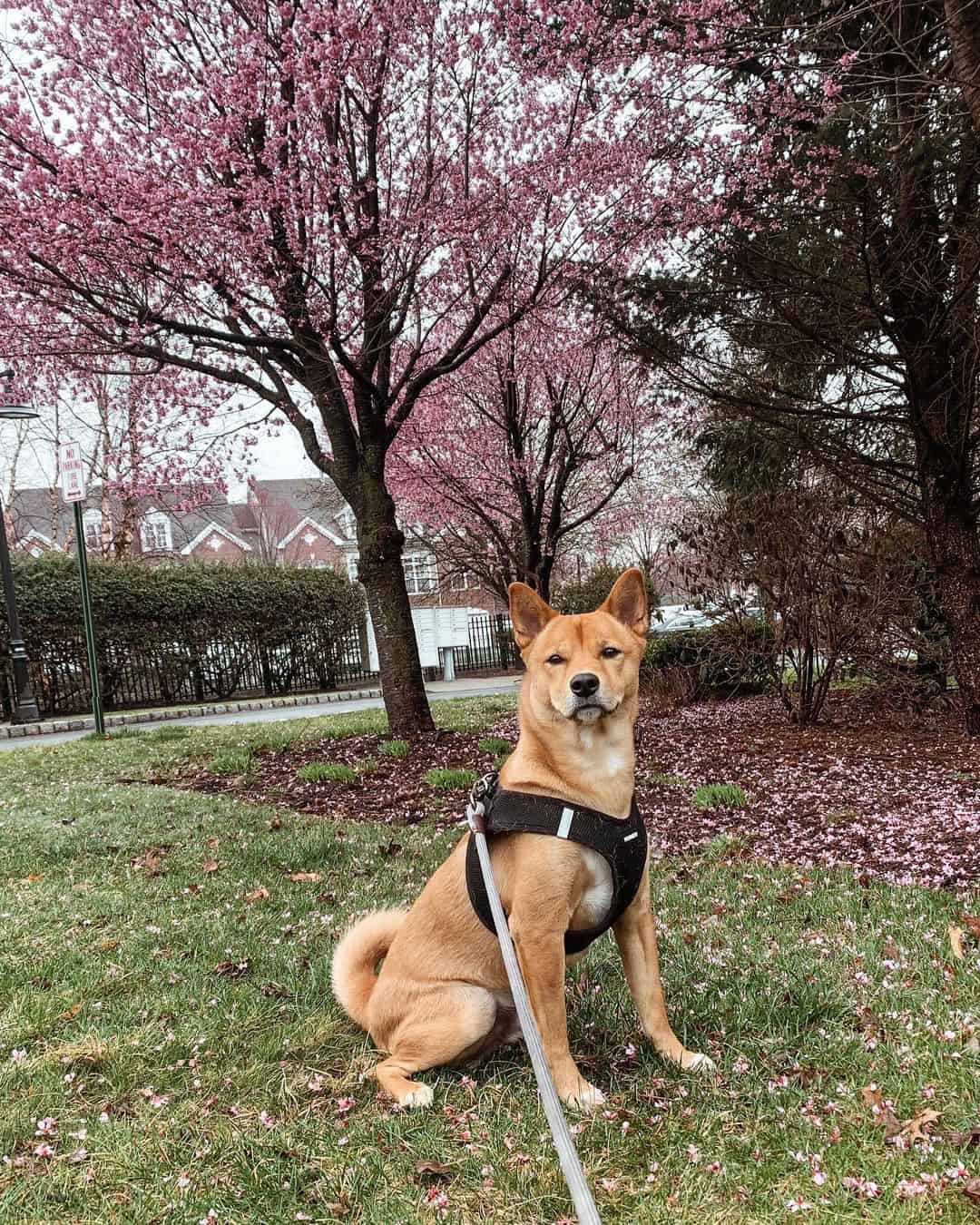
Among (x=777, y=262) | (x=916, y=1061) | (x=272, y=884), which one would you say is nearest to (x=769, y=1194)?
(x=916, y=1061)

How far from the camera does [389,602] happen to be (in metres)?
9.11

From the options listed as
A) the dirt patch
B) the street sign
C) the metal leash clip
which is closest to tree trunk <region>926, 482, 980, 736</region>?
the dirt patch

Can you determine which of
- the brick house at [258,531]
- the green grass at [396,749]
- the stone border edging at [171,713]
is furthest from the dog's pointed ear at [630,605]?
the brick house at [258,531]

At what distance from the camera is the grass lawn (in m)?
1.86

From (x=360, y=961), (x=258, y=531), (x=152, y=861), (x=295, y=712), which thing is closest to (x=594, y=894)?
(x=360, y=961)

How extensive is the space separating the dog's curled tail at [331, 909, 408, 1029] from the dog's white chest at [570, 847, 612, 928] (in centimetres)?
78

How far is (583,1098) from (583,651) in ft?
4.15

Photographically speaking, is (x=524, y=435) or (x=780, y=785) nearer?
(x=780, y=785)

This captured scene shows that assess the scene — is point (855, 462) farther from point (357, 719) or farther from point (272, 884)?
point (357, 719)

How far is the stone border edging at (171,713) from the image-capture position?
1538cm

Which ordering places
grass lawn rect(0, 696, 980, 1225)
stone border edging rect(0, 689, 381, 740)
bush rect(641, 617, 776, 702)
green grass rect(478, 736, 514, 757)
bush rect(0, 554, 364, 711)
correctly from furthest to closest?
bush rect(0, 554, 364, 711), stone border edging rect(0, 689, 381, 740), bush rect(641, 617, 776, 702), green grass rect(478, 736, 514, 757), grass lawn rect(0, 696, 980, 1225)

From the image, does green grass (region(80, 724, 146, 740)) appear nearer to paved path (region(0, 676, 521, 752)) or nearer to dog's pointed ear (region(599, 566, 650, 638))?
paved path (region(0, 676, 521, 752))

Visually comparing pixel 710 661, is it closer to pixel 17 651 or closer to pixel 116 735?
pixel 116 735

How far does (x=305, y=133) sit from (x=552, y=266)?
2947mm
